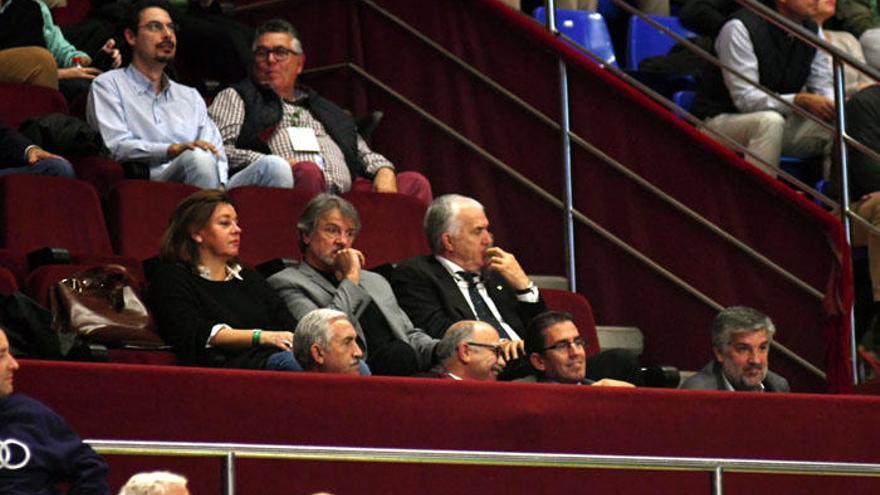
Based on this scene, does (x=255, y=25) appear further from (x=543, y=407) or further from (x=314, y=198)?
(x=543, y=407)

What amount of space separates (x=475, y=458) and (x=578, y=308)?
149 cm

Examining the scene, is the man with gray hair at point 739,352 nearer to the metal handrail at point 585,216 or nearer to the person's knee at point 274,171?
the metal handrail at point 585,216

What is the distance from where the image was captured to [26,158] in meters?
5.78

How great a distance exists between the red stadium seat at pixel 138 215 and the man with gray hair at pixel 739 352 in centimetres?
151

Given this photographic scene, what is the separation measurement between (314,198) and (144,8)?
1021 mm

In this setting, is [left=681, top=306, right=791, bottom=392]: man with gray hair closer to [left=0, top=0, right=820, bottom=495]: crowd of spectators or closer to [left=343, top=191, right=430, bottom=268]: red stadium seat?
[left=0, top=0, right=820, bottom=495]: crowd of spectators

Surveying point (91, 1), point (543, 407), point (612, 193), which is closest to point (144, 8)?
point (91, 1)

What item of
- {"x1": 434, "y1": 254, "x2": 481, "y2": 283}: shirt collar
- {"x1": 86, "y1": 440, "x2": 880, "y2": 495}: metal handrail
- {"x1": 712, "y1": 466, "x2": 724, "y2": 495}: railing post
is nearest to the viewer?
{"x1": 86, "y1": 440, "x2": 880, "y2": 495}: metal handrail

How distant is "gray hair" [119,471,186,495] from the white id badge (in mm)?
2768

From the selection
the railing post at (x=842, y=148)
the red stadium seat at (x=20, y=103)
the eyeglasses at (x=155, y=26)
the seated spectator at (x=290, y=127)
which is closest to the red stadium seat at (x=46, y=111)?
the red stadium seat at (x=20, y=103)

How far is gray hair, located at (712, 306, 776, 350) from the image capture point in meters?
5.62

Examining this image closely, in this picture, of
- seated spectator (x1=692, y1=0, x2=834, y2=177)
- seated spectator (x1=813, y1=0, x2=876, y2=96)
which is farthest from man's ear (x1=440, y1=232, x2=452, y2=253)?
seated spectator (x1=813, y1=0, x2=876, y2=96)

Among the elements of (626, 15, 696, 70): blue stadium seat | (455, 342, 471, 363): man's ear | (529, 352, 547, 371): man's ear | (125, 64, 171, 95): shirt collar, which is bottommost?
(529, 352, 547, 371): man's ear

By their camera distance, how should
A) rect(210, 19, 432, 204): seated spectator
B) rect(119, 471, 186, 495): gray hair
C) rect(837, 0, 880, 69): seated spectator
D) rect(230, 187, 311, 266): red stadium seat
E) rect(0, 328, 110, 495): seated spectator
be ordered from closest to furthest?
rect(119, 471, 186, 495): gray hair < rect(0, 328, 110, 495): seated spectator < rect(230, 187, 311, 266): red stadium seat < rect(210, 19, 432, 204): seated spectator < rect(837, 0, 880, 69): seated spectator
